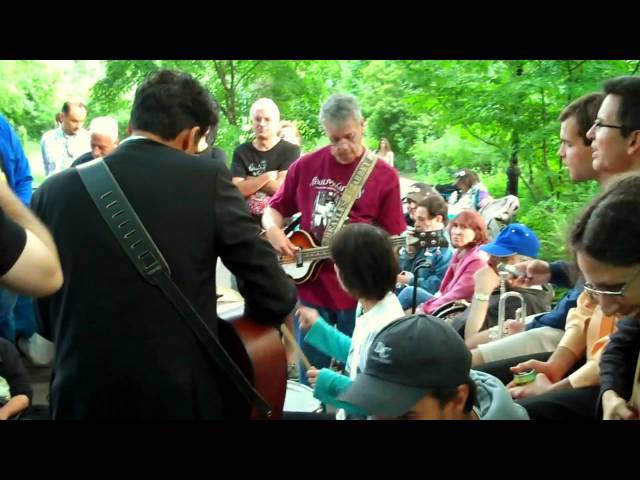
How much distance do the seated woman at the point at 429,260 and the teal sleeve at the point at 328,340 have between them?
1864mm

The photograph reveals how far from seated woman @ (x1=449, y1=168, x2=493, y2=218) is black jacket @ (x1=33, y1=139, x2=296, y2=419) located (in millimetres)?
4868

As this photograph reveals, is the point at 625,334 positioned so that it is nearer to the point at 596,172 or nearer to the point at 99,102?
the point at 596,172

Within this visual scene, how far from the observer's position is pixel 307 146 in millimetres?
8305

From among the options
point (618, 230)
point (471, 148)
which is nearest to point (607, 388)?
point (618, 230)

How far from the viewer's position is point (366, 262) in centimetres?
282

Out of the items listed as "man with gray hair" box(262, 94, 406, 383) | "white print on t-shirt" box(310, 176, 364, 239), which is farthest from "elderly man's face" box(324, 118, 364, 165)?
"white print on t-shirt" box(310, 176, 364, 239)

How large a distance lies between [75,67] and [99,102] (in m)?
0.79

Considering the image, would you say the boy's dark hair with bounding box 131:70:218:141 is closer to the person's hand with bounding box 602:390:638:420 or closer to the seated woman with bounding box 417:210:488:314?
the person's hand with bounding box 602:390:638:420

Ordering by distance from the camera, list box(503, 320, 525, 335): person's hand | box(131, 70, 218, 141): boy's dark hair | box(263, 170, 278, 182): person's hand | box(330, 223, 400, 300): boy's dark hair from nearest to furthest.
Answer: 1. box(131, 70, 218, 141): boy's dark hair
2. box(330, 223, 400, 300): boy's dark hair
3. box(503, 320, 525, 335): person's hand
4. box(263, 170, 278, 182): person's hand

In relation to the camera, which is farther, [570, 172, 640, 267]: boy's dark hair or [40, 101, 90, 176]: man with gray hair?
[40, 101, 90, 176]: man with gray hair

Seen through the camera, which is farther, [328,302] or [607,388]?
[328,302]

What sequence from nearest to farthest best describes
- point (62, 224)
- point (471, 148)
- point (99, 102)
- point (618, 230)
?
point (618, 230) → point (62, 224) → point (471, 148) → point (99, 102)

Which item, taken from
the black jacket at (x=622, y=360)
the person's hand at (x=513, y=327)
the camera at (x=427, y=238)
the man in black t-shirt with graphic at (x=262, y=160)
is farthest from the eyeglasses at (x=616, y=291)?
the man in black t-shirt with graphic at (x=262, y=160)

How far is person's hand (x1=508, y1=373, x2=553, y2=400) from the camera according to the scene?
264 cm
